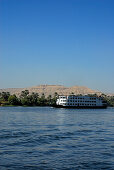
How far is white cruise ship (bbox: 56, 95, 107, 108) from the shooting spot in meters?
159

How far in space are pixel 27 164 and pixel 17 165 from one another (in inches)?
28.9

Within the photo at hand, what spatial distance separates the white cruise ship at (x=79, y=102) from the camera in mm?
158750

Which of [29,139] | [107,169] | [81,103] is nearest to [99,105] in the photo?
[81,103]

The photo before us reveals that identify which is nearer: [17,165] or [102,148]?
[17,165]

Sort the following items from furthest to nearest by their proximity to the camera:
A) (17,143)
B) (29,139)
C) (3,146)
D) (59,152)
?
(29,139) → (17,143) → (3,146) → (59,152)

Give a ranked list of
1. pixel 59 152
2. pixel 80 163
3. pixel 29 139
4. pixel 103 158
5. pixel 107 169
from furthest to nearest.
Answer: pixel 29 139, pixel 59 152, pixel 103 158, pixel 80 163, pixel 107 169

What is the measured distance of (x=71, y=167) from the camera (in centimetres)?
1811

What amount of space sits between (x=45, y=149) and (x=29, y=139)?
5.94 m

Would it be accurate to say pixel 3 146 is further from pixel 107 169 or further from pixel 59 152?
pixel 107 169

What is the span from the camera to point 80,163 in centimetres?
1927

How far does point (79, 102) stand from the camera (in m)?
163

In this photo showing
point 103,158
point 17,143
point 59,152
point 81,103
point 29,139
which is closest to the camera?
point 103,158

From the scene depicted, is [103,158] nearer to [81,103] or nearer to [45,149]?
[45,149]

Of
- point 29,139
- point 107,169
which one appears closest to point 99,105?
point 29,139
